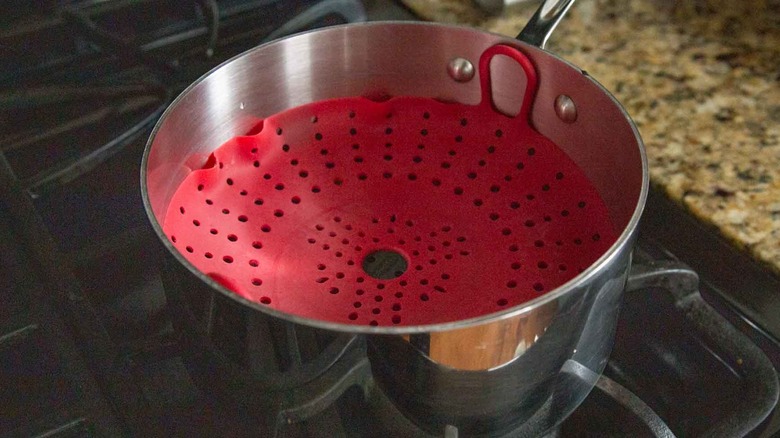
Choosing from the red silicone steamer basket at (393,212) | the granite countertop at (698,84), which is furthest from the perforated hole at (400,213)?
the granite countertop at (698,84)

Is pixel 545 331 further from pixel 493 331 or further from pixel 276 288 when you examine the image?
pixel 276 288

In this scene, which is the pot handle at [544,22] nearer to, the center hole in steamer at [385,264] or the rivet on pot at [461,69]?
the rivet on pot at [461,69]

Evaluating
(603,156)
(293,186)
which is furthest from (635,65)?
(293,186)

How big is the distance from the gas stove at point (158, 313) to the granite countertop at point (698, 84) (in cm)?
3

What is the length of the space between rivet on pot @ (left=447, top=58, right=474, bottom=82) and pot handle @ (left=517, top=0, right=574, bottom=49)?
0.12 feet

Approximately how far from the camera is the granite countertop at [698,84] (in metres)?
0.51

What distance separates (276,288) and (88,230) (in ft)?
0.59

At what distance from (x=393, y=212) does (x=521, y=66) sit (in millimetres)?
120

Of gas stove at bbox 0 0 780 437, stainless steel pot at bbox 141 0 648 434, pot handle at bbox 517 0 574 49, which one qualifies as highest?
pot handle at bbox 517 0 574 49

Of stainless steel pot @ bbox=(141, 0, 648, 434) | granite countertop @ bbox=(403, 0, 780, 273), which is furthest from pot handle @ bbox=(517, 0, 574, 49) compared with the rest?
granite countertop @ bbox=(403, 0, 780, 273)

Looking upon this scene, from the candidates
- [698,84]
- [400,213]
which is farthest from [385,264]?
[698,84]

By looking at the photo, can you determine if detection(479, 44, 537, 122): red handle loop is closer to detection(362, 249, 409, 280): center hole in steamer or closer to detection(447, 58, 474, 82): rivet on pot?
detection(447, 58, 474, 82): rivet on pot

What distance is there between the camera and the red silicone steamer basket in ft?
1.38

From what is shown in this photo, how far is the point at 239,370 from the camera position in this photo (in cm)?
36
